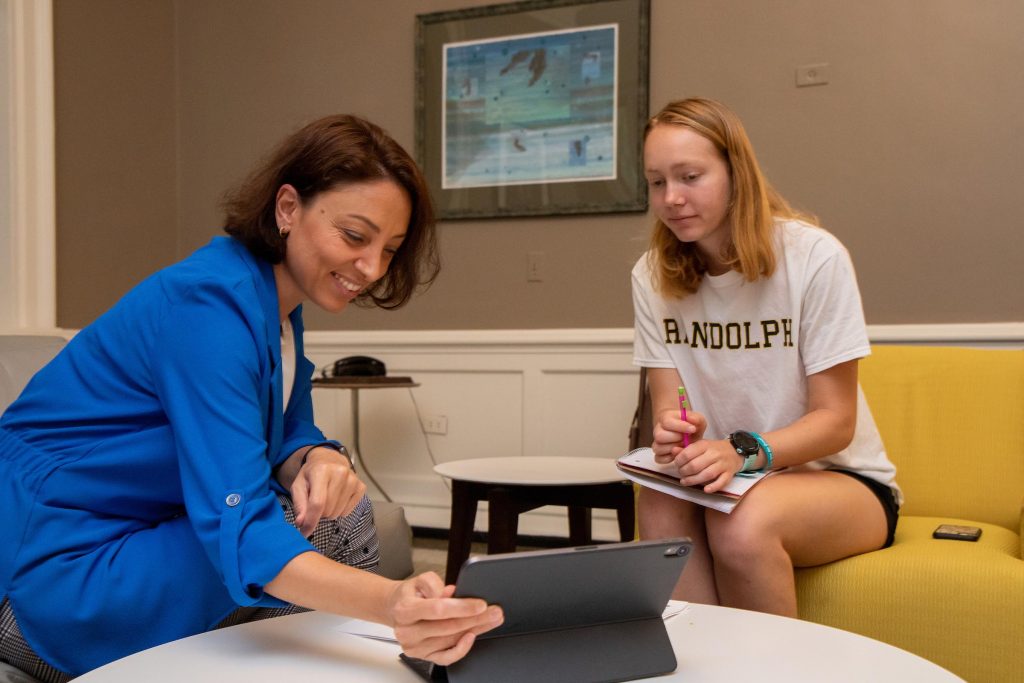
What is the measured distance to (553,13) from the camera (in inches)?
133

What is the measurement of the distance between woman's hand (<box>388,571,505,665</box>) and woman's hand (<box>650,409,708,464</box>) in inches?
29.6

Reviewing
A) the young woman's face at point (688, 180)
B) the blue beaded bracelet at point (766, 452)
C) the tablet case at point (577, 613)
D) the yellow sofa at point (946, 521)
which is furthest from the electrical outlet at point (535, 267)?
the tablet case at point (577, 613)

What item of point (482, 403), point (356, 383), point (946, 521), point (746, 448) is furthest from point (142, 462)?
point (482, 403)

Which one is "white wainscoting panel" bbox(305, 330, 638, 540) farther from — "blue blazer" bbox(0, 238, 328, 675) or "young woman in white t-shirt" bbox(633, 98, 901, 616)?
"blue blazer" bbox(0, 238, 328, 675)

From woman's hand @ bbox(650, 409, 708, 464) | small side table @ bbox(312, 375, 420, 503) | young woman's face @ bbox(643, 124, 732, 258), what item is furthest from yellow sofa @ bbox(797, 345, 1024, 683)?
small side table @ bbox(312, 375, 420, 503)

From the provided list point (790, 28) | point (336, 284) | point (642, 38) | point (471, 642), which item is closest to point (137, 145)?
point (642, 38)

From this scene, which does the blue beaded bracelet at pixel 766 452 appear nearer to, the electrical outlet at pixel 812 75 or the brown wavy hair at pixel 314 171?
the brown wavy hair at pixel 314 171

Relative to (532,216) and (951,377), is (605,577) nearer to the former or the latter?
(951,377)

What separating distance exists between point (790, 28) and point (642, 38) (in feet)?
1.64

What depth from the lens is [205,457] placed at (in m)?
0.99

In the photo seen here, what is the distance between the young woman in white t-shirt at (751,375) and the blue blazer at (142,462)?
2.55 feet

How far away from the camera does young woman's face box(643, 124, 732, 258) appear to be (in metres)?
1.68

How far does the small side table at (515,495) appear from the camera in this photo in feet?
6.74

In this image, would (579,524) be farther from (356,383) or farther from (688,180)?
(356,383)
